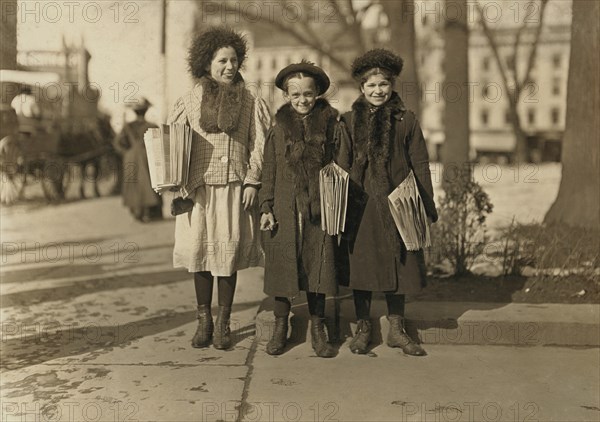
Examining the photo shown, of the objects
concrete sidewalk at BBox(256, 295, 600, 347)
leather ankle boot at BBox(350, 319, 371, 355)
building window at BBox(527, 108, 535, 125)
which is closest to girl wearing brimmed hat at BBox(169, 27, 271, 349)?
concrete sidewalk at BBox(256, 295, 600, 347)

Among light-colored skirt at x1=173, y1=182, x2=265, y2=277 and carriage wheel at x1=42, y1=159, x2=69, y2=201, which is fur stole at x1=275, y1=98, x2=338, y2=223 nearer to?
light-colored skirt at x1=173, y1=182, x2=265, y2=277

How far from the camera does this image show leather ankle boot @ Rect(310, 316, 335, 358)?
443 cm

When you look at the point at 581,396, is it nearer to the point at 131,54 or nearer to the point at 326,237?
the point at 326,237

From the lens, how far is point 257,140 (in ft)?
15.0

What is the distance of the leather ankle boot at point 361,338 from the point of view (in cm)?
450

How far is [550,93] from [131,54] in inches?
2613

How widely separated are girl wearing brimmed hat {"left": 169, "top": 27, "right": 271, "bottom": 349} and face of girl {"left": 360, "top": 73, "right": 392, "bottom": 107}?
743 mm

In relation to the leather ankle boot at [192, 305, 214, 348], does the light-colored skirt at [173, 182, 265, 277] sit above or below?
above

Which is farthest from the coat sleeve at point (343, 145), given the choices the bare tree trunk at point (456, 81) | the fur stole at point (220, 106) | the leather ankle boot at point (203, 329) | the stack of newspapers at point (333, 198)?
the bare tree trunk at point (456, 81)

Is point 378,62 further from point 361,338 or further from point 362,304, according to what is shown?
point 361,338

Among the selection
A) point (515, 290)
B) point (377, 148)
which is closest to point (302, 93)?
point (377, 148)

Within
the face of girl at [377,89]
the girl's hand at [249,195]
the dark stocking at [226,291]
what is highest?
the face of girl at [377,89]

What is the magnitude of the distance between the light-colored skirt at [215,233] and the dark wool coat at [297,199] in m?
0.22

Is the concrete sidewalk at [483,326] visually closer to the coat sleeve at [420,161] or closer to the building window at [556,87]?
the coat sleeve at [420,161]
